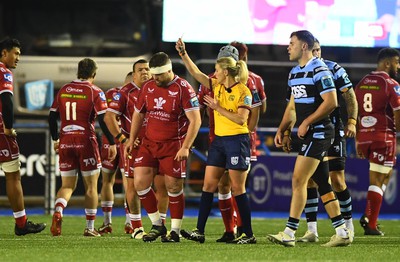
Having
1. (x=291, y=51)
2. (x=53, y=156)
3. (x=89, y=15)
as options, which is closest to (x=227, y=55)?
(x=291, y=51)

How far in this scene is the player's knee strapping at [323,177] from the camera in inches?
491

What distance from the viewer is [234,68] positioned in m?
12.8

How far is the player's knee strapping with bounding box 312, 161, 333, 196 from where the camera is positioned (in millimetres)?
12469

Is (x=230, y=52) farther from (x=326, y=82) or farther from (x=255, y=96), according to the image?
(x=326, y=82)

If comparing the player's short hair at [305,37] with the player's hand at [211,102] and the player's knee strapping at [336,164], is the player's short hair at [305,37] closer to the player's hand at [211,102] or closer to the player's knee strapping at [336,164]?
the player's hand at [211,102]

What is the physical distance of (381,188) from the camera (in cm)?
1544

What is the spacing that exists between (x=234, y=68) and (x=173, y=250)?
2187 mm

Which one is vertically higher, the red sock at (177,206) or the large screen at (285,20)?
the large screen at (285,20)

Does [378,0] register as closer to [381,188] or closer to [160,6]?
[160,6]

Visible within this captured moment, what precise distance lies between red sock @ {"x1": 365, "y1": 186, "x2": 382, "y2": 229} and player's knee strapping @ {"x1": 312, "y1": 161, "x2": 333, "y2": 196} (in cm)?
278

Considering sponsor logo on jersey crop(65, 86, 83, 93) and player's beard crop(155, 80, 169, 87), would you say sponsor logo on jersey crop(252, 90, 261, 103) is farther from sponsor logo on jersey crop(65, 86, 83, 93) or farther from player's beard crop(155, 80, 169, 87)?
sponsor logo on jersey crop(65, 86, 83, 93)

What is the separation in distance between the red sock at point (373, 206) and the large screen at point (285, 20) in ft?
30.5

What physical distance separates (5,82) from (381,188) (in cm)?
496

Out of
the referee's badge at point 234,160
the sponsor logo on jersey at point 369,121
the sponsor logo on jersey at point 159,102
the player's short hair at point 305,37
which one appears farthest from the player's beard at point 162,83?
the sponsor logo on jersey at point 369,121
